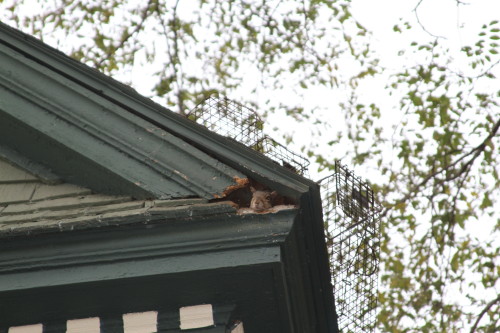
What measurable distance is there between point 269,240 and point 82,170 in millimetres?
1245

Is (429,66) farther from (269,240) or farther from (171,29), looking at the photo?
(269,240)

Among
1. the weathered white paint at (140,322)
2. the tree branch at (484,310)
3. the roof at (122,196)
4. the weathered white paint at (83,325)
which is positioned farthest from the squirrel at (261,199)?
the tree branch at (484,310)

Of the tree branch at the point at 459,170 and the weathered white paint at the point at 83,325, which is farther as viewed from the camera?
the tree branch at the point at 459,170

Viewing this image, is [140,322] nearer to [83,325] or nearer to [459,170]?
[83,325]

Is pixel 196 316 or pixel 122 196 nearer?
pixel 196 316

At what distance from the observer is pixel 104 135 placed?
14.8ft

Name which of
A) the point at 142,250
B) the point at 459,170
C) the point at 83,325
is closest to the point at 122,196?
the point at 142,250

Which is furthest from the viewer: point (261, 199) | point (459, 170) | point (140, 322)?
point (459, 170)

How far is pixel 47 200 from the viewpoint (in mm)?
4570

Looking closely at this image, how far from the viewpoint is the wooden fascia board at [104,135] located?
14.1 feet

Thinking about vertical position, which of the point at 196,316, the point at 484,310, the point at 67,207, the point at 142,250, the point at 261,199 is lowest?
the point at 196,316

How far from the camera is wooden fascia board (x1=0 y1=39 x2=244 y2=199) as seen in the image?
14.1ft

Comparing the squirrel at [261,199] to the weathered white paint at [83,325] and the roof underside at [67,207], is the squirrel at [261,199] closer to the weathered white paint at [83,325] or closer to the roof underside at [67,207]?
the roof underside at [67,207]

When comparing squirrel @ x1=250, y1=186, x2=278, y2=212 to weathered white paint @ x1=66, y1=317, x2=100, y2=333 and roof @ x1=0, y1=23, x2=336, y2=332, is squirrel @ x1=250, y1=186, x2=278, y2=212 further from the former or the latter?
weathered white paint @ x1=66, y1=317, x2=100, y2=333
